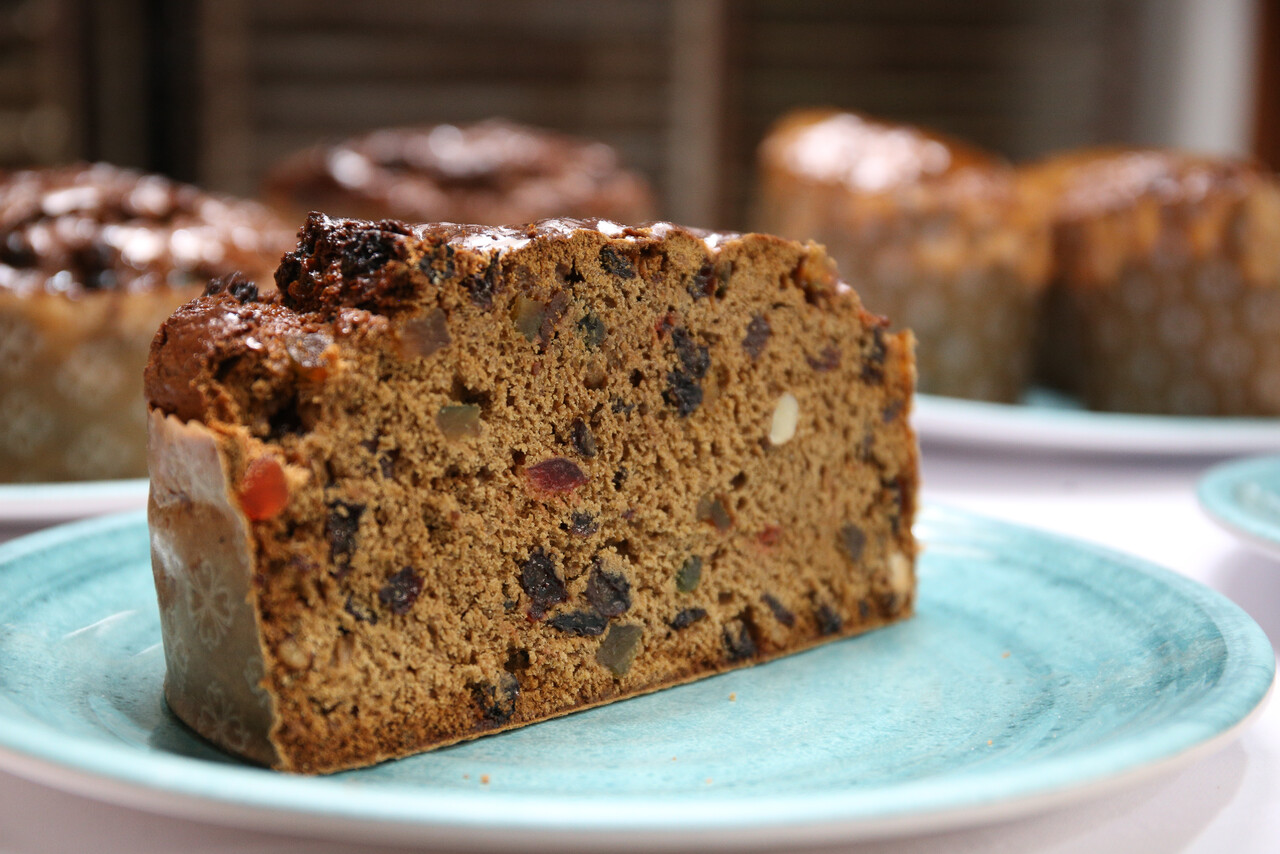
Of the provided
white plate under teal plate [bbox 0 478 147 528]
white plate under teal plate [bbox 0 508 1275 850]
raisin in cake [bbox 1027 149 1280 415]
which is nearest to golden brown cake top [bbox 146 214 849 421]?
→ white plate under teal plate [bbox 0 508 1275 850]

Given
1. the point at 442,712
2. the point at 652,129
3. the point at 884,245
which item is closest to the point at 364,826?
the point at 442,712

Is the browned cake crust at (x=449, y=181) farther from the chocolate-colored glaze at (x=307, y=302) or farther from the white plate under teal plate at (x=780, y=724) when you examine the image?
the chocolate-colored glaze at (x=307, y=302)

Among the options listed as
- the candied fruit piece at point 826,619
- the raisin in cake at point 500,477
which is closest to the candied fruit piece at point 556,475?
the raisin in cake at point 500,477

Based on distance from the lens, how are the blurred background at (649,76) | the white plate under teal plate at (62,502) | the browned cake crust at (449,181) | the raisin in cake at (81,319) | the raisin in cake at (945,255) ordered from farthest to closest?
the blurred background at (649,76), the browned cake crust at (449,181), the raisin in cake at (945,255), the raisin in cake at (81,319), the white plate under teal plate at (62,502)

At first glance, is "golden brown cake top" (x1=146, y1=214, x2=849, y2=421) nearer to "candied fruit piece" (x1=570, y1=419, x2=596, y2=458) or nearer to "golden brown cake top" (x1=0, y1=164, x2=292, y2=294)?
"candied fruit piece" (x1=570, y1=419, x2=596, y2=458)

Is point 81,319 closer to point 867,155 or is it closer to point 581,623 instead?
point 581,623

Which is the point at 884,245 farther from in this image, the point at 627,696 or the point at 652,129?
the point at 652,129

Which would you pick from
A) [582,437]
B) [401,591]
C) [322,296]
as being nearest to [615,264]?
[582,437]

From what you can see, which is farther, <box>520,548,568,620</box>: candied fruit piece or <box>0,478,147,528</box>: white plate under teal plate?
<box>0,478,147,528</box>: white plate under teal plate
